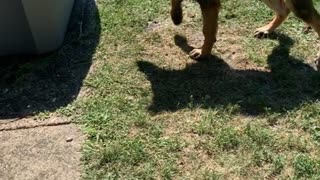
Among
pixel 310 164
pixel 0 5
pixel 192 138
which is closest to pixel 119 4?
pixel 0 5

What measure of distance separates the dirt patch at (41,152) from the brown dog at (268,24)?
1.42 meters

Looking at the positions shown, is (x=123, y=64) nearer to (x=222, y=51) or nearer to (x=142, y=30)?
(x=142, y=30)

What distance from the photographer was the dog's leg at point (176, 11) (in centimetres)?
468

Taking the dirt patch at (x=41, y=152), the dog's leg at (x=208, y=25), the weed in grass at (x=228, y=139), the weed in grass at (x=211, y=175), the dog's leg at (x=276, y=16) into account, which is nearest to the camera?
the weed in grass at (x=211, y=175)

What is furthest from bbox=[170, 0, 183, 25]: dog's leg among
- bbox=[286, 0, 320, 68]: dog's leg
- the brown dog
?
bbox=[286, 0, 320, 68]: dog's leg

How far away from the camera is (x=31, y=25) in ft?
14.7

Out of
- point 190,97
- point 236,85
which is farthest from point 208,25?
point 190,97

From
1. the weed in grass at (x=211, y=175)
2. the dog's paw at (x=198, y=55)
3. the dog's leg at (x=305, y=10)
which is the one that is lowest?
the weed in grass at (x=211, y=175)

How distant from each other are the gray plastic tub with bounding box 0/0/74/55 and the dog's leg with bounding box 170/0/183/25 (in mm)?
1030

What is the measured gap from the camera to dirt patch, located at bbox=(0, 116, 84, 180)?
3551 millimetres

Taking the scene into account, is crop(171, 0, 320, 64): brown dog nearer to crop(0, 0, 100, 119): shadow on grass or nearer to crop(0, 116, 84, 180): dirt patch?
crop(0, 0, 100, 119): shadow on grass

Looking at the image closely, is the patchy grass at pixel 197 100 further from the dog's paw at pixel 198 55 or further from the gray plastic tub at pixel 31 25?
the gray plastic tub at pixel 31 25

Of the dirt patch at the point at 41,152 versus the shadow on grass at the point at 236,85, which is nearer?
the dirt patch at the point at 41,152

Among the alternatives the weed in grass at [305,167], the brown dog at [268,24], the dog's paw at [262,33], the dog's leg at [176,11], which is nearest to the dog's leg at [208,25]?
the brown dog at [268,24]
